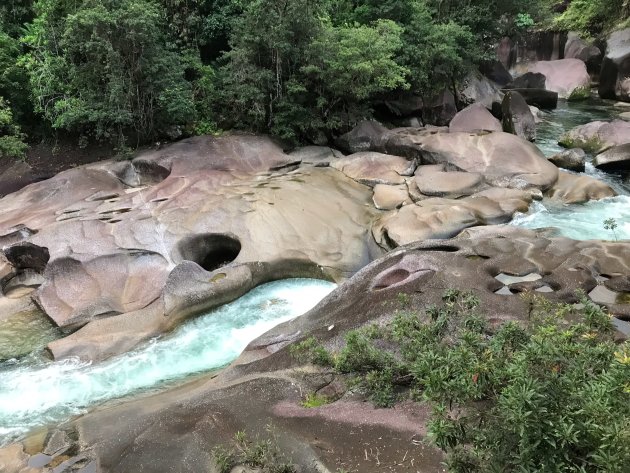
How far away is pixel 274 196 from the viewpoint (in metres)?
12.2

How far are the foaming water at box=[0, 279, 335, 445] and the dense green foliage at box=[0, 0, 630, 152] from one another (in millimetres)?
7840

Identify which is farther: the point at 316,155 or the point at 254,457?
the point at 316,155

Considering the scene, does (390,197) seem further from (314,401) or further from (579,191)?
(314,401)

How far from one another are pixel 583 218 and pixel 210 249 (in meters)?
8.87

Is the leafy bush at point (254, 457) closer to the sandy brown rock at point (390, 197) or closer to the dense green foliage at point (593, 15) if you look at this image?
the sandy brown rock at point (390, 197)

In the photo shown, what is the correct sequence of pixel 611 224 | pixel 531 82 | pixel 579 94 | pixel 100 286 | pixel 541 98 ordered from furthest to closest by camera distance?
pixel 531 82 < pixel 579 94 < pixel 541 98 < pixel 100 286 < pixel 611 224

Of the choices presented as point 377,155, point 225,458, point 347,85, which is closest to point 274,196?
point 377,155

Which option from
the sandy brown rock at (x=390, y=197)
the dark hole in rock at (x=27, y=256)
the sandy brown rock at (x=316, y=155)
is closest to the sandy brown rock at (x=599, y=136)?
the sandy brown rock at (x=390, y=197)

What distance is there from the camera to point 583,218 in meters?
11.8

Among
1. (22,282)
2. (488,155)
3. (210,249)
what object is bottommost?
(22,282)

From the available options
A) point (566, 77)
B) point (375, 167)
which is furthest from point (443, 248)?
point (566, 77)

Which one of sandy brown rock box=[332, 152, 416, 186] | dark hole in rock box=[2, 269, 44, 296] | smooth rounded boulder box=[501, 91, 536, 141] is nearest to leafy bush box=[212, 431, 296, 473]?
dark hole in rock box=[2, 269, 44, 296]

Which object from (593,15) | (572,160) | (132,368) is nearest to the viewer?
(132,368)

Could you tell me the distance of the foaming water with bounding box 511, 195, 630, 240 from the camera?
10891 mm
